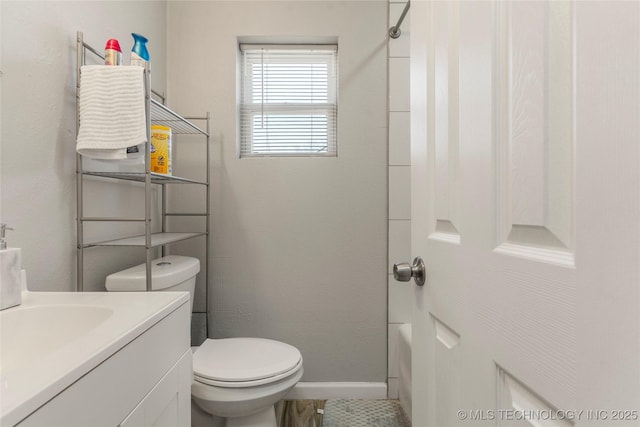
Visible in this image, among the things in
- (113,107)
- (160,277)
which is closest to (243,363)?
(160,277)

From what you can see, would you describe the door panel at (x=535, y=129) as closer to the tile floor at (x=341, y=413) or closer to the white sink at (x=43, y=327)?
the white sink at (x=43, y=327)

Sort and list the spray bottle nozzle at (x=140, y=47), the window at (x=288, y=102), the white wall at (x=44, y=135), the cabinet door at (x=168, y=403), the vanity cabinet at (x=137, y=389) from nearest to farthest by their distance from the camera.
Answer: the vanity cabinet at (x=137, y=389)
the cabinet door at (x=168, y=403)
the white wall at (x=44, y=135)
the spray bottle nozzle at (x=140, y=47)
the window at (x=288, y=102)

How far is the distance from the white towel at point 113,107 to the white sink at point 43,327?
17.8 inches

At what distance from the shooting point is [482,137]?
474 mm

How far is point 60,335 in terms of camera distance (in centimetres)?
65

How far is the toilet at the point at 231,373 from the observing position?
3.52 ft

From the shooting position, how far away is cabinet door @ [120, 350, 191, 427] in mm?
558

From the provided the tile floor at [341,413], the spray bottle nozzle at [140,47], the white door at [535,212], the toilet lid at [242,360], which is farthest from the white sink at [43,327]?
the tile floor at [341,413]

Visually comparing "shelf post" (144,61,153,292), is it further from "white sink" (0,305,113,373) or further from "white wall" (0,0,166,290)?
"white sink" (0,305,113,373)

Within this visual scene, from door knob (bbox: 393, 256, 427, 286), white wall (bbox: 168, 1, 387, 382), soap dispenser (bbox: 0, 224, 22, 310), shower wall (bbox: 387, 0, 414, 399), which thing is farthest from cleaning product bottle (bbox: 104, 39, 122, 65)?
shower wall (bbox: 387, 0, 414, 399)

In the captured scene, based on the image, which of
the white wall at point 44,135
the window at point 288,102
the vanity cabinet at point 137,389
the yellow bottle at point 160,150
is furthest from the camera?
the window at point 288,102

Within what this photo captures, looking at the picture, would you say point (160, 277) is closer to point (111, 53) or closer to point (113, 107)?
point (113, 107)

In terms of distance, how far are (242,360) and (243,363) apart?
25mm

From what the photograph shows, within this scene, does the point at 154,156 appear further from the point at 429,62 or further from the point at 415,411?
the point at 415,411
